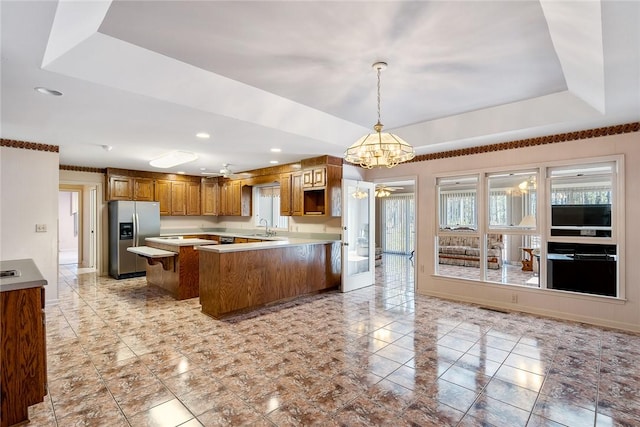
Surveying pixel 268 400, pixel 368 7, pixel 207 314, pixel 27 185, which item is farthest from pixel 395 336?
pixel 27 185

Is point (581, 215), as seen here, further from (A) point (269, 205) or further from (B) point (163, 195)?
(B) point (163, 195)

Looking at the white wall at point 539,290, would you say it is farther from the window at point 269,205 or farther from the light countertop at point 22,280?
the light countertop at point 22,280

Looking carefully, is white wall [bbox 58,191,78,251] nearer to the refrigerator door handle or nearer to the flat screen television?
the refrigerator door handle

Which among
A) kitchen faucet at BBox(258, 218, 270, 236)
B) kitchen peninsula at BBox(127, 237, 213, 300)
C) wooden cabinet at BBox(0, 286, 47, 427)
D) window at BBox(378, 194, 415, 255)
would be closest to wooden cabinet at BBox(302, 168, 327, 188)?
kitchen faucet at BBox(258, 218, 270, 236)

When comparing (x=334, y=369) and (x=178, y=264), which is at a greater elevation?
(x=178, y=264)

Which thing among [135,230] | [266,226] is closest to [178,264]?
[135,230]

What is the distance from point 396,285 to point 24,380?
5.24 m

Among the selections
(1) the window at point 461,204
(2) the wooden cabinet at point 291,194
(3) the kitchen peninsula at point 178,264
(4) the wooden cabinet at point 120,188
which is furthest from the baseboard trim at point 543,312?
(4) the wooden cabinet at point 120,188

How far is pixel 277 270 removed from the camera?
15.3ft

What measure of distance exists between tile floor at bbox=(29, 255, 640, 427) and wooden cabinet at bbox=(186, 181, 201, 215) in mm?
3835

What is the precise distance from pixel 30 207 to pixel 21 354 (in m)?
3.42

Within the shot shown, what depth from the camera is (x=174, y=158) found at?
5.29 meters

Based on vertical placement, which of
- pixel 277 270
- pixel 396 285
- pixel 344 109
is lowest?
pixel 396 285

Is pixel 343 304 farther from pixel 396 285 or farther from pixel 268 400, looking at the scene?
pixel 268 400
